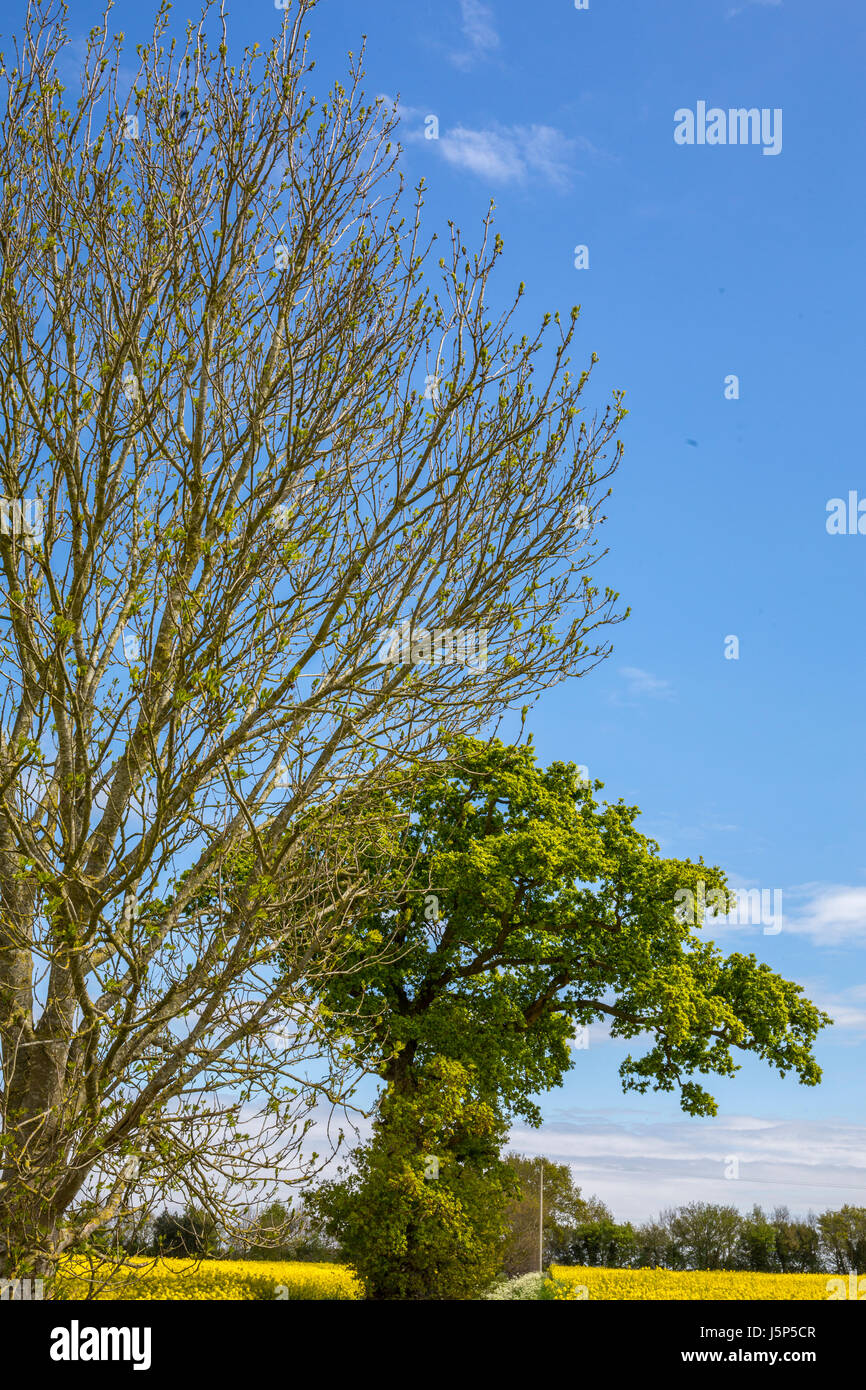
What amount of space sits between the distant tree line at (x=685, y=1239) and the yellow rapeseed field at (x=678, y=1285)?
8835mm

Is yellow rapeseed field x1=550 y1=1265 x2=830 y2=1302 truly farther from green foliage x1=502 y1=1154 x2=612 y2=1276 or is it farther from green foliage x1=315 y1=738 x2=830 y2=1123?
green foliage x1=502 y1=1154 x2=612 y2=1276

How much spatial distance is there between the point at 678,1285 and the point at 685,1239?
1744cm

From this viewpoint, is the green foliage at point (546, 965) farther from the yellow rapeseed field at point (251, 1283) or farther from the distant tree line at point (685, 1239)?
the distant tree line at point (685, 1239)

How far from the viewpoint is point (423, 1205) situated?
55.6ft

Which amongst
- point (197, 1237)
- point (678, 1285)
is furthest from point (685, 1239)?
point (197, 1237)

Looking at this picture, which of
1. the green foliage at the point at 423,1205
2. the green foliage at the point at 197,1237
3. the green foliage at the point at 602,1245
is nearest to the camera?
the green foliage at the point at 197,1237

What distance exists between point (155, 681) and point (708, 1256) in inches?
1539

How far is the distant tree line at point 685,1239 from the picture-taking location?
114 ft

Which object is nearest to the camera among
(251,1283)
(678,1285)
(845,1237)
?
(251,1283)

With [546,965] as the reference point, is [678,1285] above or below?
below

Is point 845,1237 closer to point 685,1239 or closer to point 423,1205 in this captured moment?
point 685,1239

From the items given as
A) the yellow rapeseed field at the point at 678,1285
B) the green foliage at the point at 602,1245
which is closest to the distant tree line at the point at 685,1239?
the green foliage at the point at 602,1245
